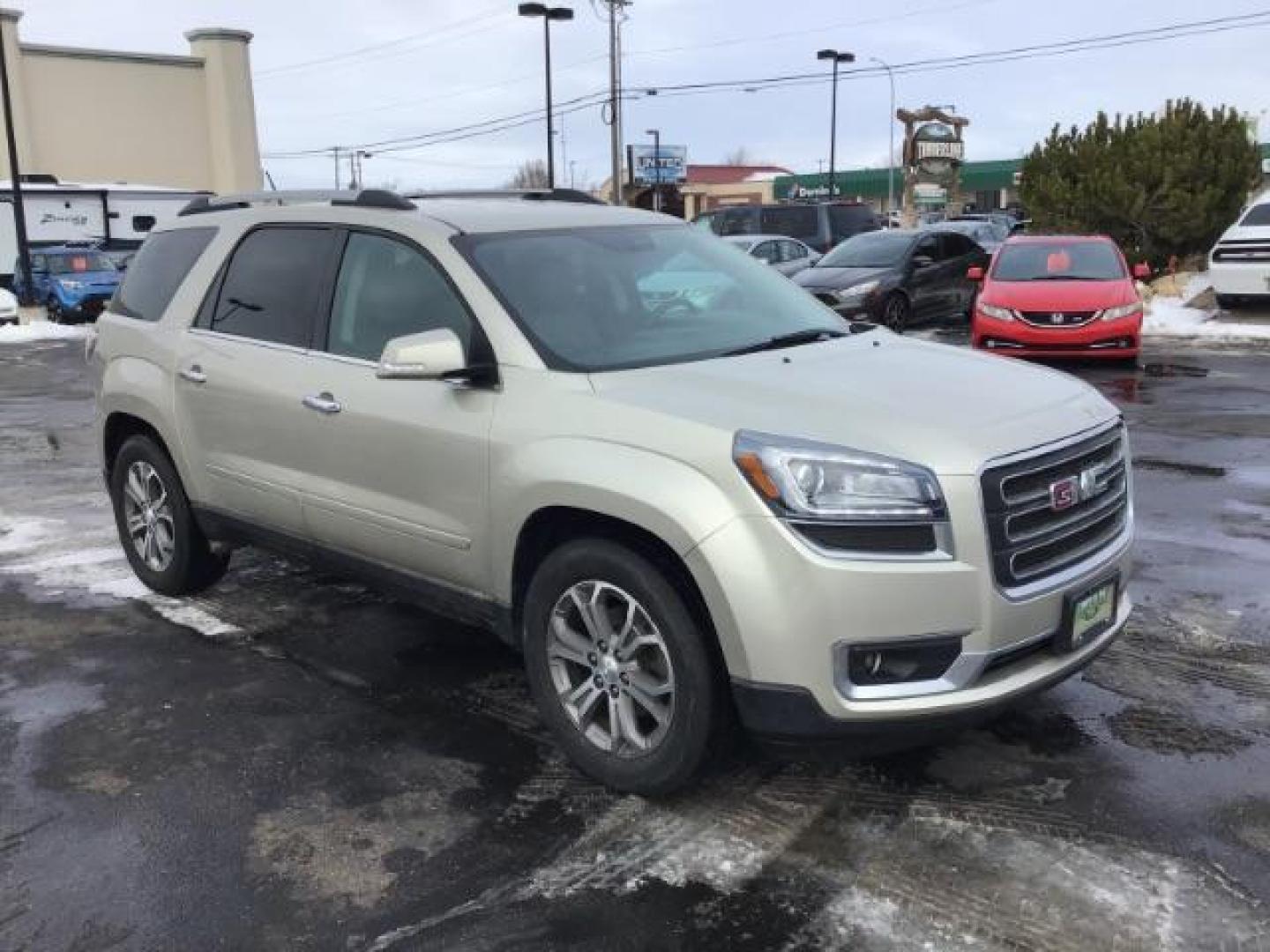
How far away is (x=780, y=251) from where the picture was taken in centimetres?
2070

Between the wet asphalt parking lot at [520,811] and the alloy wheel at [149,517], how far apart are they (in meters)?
0.36

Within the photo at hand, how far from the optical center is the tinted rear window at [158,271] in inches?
213

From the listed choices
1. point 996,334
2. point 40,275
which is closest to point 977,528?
point 996,334

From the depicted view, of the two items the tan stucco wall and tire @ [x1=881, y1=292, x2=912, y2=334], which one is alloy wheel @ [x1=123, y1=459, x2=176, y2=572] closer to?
tire @ [x1=881, y1=292, x2=912, y2=334]

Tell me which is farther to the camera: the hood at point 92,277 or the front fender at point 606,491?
the hood at point 92,277

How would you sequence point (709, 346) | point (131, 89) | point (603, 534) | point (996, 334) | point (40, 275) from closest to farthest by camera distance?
1. point (603, 534)
2. point (709, 346)
3. point (996, 334)
4. point (40, 275)
5. point (131, 89)

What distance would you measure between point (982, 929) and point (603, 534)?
1.49 metres

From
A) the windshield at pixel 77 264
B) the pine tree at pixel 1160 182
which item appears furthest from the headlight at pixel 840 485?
the windshield at pixel 77 264

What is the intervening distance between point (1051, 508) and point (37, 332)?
2277 cm

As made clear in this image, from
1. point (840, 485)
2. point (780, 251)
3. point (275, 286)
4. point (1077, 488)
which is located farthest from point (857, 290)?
point (840, 485)

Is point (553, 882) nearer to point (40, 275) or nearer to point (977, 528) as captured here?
point (977, 528)

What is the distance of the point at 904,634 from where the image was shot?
312 centimetres

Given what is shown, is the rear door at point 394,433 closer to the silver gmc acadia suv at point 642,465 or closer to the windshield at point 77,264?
the silver gmc acadia suv at point 642,465

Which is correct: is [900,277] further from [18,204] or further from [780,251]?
[18,204]
